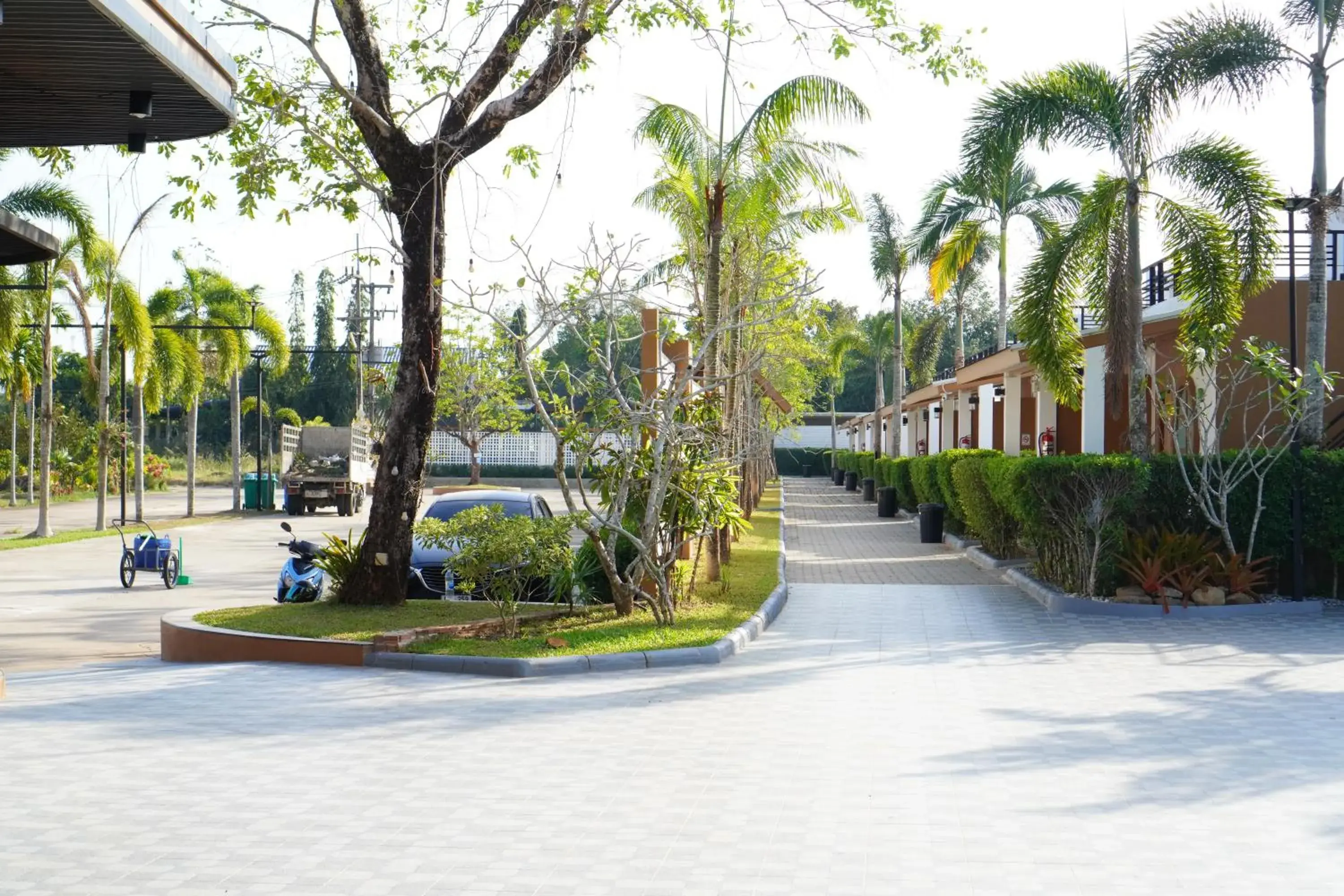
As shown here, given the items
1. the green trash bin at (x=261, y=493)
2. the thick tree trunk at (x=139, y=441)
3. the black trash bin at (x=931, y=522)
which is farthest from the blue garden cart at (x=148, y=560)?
the green trash bin at (x=261, y=493)

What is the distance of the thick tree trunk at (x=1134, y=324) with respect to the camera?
18.2m

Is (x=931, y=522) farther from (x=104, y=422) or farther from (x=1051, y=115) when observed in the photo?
(x=104, y=422)

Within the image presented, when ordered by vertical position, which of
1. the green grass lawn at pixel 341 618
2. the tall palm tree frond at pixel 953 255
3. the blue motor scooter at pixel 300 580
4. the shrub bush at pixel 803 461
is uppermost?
the tall palm tree frond at pixel 953 255

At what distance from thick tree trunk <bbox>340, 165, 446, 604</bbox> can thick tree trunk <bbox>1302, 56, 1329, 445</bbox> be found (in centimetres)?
1120

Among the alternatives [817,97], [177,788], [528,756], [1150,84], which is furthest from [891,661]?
[1150,84]

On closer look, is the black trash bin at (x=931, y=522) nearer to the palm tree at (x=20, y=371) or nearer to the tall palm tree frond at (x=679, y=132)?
the tall palm tree frond at (x=679, y=132)

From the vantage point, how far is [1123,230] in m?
19.0

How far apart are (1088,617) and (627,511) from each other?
544 cm

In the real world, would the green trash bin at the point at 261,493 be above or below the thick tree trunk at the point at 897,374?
below

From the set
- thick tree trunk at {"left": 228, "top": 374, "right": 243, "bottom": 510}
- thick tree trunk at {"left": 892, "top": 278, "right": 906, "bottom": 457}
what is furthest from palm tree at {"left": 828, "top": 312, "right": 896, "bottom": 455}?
thick tree trunk at {"left": 228, "top": 374, "right": 243, "bottom": 510}

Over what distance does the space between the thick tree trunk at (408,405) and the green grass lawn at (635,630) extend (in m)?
1.76

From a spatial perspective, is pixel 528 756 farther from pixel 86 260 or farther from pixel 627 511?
pixel 86 260

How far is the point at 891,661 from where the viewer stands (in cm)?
Result: 1222

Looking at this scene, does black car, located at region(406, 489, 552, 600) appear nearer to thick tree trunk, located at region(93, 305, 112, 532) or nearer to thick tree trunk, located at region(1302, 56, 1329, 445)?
thick tree trunk, located at region(1302, 56, 1329, 445)
